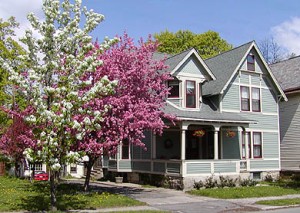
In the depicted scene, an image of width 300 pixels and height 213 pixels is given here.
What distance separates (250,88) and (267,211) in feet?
45.7

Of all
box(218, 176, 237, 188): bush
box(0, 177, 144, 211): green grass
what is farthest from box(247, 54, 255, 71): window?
box(0, 177, 144, 211): green grass

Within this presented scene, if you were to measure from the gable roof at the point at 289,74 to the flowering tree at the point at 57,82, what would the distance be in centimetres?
2080

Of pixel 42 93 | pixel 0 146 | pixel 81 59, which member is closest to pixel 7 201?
pixel 42 93

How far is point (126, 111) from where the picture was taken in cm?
1884

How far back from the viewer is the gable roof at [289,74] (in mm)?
30156

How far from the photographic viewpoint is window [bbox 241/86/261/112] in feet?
91.2

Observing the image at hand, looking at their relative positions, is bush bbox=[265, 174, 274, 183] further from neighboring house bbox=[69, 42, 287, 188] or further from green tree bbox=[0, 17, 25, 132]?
green tree bbox=[0, 17, 25, 132]

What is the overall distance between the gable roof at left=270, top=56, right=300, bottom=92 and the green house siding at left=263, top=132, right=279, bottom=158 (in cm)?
386

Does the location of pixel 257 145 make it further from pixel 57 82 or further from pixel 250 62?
pixel 57 82

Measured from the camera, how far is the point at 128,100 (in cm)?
1869

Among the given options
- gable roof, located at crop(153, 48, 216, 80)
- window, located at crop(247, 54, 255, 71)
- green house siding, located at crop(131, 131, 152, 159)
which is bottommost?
green house siding, located at crop(131, 131, 152, 159)

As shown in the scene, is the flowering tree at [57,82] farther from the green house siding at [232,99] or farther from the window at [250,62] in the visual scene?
the window at [250,62]

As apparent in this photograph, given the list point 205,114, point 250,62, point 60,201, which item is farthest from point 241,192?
point 250,62

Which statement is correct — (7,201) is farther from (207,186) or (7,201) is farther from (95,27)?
(207,186)
